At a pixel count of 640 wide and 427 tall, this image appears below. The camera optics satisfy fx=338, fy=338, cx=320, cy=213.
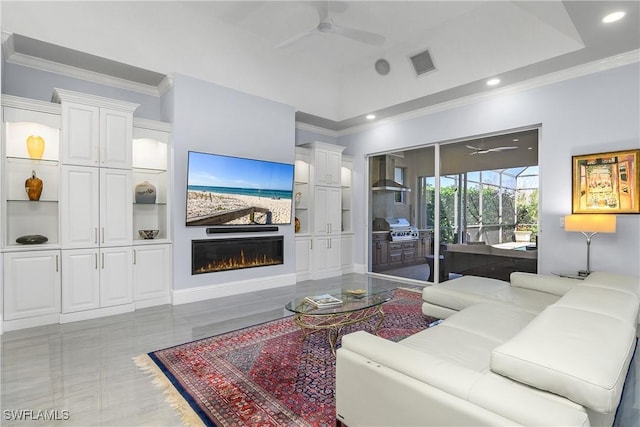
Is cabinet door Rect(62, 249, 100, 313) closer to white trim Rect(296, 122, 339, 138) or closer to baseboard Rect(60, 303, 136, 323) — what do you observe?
baseboard Rect(60, 303, 136, 323)

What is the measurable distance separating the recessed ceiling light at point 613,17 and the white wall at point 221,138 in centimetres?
413

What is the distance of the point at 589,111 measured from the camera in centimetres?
419

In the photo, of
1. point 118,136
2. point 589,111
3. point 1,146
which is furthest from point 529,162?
point 1,146

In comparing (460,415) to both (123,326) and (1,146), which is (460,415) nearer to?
(123,326)

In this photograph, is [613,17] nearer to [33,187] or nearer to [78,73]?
[78,73]

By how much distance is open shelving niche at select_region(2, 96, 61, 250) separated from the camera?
3.65m

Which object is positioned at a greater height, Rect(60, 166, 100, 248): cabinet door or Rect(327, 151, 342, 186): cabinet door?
Rect(327, 151, 342, 186): cabinet door

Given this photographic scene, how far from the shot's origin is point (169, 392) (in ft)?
7.64

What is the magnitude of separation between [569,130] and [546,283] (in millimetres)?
2232

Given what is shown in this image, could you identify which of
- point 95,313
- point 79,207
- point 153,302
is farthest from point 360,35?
point 95,313

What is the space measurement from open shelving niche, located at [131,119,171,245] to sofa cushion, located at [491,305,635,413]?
4258 millimetres

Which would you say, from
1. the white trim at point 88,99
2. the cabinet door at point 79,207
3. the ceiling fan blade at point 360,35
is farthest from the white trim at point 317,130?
the cabinet door at point 79,207

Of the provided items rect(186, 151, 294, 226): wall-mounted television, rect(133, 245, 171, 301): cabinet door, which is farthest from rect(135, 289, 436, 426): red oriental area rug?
rect(186, 151, 294, 226): wall-mounted television

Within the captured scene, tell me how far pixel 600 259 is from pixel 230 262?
4890 mm
